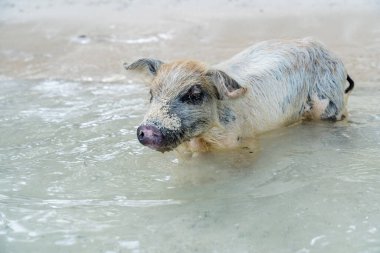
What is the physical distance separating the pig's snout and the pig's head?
6 centimetres

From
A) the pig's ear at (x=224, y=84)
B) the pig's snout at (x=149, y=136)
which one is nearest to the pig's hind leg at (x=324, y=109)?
the pig's ear at (x=224, y=84)

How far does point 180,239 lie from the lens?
3.41m

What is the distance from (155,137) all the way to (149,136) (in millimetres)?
47

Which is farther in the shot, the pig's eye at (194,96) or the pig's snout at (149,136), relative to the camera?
the pig's eye at (194,96)

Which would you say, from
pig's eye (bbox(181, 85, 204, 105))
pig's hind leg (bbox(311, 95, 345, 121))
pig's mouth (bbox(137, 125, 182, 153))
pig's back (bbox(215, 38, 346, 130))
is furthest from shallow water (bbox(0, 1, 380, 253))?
pig's eye (bbox(181, 85, 204, 105))

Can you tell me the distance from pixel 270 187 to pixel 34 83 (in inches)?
200

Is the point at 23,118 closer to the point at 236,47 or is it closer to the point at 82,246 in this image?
the point at 82,246

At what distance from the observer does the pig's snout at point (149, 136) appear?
12.5 feet

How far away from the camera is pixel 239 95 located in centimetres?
425

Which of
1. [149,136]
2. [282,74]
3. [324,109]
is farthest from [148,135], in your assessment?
[324,109]

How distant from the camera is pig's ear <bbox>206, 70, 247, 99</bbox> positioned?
4.24m

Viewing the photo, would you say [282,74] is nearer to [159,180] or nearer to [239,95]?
[239,95]

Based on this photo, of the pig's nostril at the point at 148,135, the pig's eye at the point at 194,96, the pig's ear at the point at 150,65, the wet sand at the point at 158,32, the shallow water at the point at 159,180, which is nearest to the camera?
the shallow water at the point at 159,180

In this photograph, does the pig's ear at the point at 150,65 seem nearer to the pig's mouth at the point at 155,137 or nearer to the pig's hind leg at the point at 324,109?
the pig's mouth at the point at 155,137
